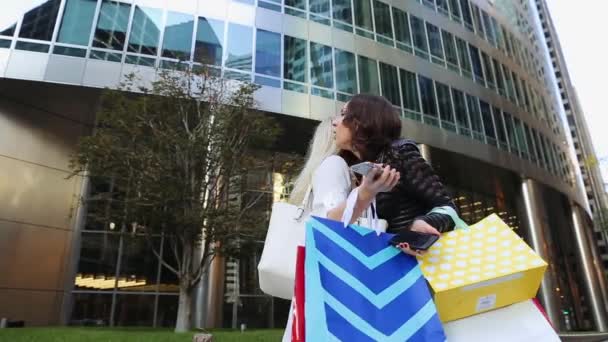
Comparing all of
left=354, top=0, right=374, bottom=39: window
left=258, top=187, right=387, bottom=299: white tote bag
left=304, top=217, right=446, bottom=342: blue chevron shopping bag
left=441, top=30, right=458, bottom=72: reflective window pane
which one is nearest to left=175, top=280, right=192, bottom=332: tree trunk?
left=258, top=187, right=387, bottom=299: white tote bag

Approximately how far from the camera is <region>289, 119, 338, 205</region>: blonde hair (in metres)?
1.92

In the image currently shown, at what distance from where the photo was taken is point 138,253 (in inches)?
638

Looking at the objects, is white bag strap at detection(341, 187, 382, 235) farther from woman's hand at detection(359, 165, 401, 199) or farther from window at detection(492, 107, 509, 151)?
window at detection(492, 107, 509, 151)

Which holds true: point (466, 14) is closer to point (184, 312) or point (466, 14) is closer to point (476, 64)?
point (476, 64)

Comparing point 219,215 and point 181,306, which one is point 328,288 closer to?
point 219,215

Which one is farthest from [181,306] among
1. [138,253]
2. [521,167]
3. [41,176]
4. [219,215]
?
[521,167]

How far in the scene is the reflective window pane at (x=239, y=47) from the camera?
1641cm

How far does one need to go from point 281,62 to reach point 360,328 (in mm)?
16760

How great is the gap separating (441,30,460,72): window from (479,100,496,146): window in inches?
95.9

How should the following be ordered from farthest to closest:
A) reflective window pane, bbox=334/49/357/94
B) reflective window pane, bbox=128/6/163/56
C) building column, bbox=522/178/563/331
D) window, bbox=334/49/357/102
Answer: building column, bbox=522/178/563/331, reflective window pane, bbox=334/49/357/94, window, bbox=334/49/357/102, reflective window pane, bbox=128/6/163/56

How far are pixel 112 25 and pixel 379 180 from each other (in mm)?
17147

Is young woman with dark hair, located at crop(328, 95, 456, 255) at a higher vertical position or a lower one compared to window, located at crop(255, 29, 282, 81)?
lower

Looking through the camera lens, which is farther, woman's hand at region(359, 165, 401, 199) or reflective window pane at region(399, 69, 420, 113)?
reflective window pane at region(399, 69, 420, 113)

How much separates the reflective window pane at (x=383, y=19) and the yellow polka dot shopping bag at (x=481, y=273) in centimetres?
1996
